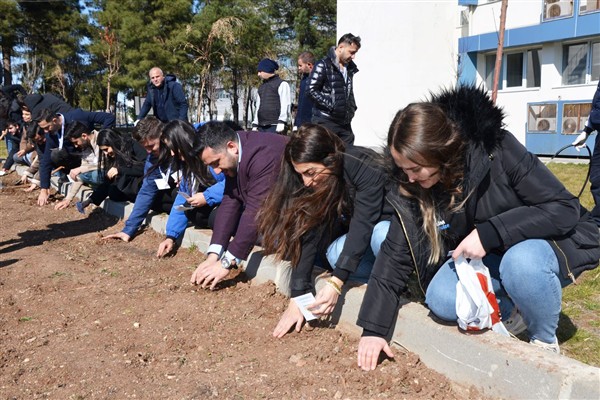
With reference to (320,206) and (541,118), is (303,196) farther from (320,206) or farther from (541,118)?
(541,118)

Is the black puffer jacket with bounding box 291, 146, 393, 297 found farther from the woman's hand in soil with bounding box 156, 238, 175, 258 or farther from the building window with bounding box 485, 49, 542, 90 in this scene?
the building window with bounding box 485, 49, 542, 90

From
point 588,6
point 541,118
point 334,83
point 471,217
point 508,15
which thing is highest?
point 508,15

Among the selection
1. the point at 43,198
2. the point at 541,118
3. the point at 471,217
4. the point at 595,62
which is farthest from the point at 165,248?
the point at 595,62

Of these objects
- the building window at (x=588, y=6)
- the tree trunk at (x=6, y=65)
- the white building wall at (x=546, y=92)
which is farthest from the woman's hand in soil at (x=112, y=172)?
the tree trunk at (x=6, y=65)

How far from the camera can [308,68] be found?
7312 millimetres

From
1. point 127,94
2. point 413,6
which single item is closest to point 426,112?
point 413,6

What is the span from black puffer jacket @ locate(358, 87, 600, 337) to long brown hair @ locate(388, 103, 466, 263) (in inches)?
2.0

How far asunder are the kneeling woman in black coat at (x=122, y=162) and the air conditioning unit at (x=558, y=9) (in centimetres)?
1335

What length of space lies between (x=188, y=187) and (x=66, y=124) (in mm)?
2987

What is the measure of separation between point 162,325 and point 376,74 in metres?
18.2

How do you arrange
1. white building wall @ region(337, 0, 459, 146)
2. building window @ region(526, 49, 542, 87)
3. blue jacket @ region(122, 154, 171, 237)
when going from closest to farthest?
1. blue jacket @ region(122, 154, 171, 237)
2. building window @ region(526, 49, 542, 87)
3. white building wall @ region(337, 0, 459, 146)

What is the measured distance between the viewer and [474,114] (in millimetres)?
2152

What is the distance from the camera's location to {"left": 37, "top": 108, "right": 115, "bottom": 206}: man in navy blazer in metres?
6.51

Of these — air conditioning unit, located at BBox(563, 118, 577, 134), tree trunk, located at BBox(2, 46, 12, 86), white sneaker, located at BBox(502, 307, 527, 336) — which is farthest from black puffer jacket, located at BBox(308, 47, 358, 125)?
tree trunk, located at BBox(2, 46, 12, 86)
